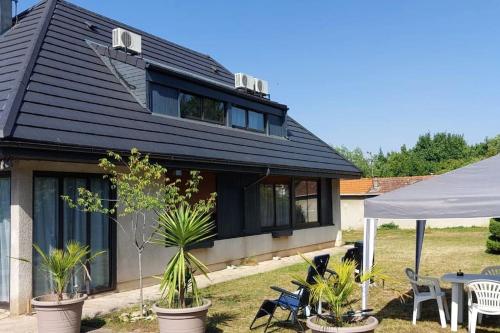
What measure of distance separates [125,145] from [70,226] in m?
1.97

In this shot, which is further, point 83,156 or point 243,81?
point 243,81

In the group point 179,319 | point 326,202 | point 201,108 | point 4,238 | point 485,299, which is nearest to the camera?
point 179,319

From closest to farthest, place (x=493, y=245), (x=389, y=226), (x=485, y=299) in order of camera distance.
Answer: (x=485, y=299)
(x=493, y=245)
(x=389, y=226)

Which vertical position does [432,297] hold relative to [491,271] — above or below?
below

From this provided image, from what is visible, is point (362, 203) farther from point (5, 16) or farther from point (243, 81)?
point (5, 16)

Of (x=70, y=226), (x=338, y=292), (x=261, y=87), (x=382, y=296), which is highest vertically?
(x=261, y=87)

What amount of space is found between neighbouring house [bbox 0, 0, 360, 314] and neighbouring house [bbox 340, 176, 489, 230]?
12537 mm

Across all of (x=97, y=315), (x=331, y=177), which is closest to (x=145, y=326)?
(x=97, y=315)

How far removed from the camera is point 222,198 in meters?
14.3

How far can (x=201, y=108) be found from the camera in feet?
48.9

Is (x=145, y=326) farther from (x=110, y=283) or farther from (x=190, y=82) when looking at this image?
(x=190, y=82)

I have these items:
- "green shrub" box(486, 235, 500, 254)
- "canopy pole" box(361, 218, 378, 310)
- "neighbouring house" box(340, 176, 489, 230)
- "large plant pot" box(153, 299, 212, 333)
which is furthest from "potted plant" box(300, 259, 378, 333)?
"neighbouring house" box(340, 176, 489, 230)

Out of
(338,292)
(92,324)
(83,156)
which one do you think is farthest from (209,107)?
(338,292)

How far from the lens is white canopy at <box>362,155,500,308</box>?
7.07 metres
